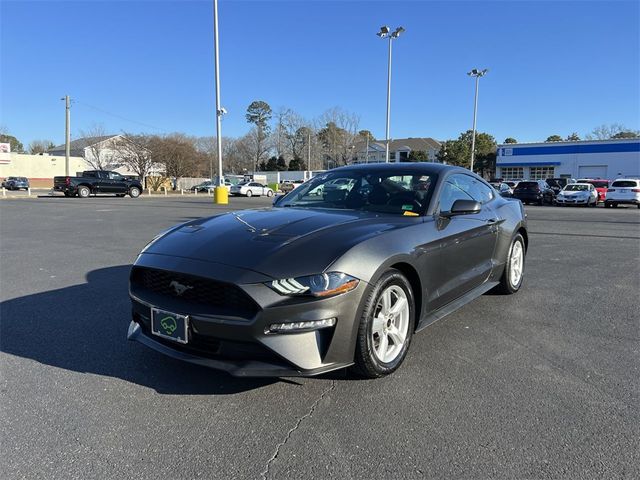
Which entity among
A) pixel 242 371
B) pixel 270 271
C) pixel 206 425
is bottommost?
pixel 206 425

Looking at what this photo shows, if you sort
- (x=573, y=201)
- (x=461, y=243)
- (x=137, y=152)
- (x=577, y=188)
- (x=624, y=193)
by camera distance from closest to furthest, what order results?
(x=461, y=243)
(x=624, y=193)
(x=573, y=201)
(x=577, y=188)
(x=137, y=152)

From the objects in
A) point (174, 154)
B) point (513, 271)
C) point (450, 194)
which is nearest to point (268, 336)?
point (450, 194)

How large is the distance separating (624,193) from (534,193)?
5178mm

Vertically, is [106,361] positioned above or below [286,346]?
below

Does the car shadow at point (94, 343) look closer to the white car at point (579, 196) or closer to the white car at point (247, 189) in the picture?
the white car at point (579, 196)

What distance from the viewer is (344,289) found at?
2738 millimetres

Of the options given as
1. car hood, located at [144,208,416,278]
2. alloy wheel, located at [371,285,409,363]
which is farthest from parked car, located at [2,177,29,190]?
alloy wheel, located at [371,285,409,363]

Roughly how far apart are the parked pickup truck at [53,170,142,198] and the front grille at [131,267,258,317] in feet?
96.7

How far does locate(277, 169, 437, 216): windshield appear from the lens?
156 inches

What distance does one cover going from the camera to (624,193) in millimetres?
26062

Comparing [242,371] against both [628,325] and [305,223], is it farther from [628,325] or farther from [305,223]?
[628,325]

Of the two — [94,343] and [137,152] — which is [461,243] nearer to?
[94,343]

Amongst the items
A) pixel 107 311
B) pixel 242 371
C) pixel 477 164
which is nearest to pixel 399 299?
pixel 242 371

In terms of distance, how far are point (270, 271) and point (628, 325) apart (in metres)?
3.64
